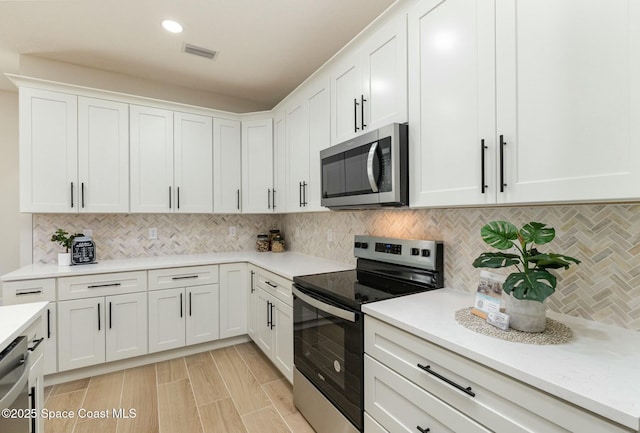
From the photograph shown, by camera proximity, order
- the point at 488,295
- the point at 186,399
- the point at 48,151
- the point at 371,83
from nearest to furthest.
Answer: the point at 488,295 → the point at 371,83 → the point at 186,399 → the point at 48,151

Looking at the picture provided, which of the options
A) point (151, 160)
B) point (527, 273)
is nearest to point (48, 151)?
point (151, 160)

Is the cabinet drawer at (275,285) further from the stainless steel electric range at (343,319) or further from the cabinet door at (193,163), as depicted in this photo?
the cabinet door at (193,163)

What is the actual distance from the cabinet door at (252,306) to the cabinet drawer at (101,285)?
3.07 ft

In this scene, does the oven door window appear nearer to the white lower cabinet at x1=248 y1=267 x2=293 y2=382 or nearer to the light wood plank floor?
the white lower cabinet at x1=248 y1=267 x2=293 y2=382

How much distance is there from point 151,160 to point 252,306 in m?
1.76

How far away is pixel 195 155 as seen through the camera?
323 cm

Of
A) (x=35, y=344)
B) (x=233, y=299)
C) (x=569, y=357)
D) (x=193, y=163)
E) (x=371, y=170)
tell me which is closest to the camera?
(x=569, y=357)

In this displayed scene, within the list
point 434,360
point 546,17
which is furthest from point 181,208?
point 546,17

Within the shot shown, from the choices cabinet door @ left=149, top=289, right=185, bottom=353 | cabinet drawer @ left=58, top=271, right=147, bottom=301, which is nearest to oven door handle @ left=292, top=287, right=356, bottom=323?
cabinet door @ left=149, top=289, right=185, bottom=353

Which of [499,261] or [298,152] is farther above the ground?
[298,152]

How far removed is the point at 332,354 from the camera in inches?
66.4

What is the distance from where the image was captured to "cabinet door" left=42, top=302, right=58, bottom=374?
234cm

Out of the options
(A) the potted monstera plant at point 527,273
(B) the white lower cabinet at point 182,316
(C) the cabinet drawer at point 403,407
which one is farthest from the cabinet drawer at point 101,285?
(A) the potted monstera plant at point 527,273

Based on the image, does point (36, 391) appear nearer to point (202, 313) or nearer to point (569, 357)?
point (202, 313)
